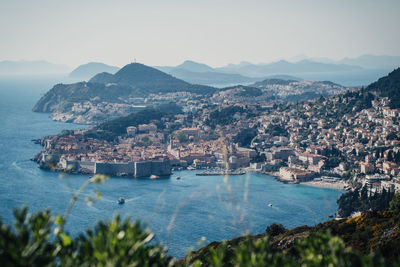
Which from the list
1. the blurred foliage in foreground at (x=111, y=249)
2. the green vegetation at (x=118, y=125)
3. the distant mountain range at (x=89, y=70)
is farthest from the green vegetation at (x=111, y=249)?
the distant mountain range at (x=89, y=70)

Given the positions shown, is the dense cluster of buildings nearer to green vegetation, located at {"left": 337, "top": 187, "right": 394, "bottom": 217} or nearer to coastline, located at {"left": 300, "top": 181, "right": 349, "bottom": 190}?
coastline, located at {"left": 300, "top": 181, "right": 349, "bottom": 190}

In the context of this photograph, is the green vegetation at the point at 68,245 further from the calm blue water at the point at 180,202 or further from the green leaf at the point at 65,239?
the calm blue water at the point at 180,202

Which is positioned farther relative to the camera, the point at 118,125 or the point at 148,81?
the point at 148,81

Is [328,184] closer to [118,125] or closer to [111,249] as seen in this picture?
[118,125]

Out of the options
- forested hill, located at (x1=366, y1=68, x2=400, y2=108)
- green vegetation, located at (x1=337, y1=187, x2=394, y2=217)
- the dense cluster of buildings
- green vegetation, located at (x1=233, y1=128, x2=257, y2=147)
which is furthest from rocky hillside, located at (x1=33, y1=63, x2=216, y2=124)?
green vegetation, located at (x1=337, y1=187, x2=394, y2=217)

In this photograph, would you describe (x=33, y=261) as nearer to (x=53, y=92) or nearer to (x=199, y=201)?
(x=199, y=201)

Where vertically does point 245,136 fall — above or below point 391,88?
below

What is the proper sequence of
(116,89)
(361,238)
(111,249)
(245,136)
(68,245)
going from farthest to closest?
1. (116,89)
2. (245,136)
3. (361,238)
4. (68,245)
5. (111,249)

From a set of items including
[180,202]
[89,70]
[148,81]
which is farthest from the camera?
[89,70]

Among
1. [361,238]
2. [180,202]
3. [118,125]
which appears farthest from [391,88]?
[361,238]
